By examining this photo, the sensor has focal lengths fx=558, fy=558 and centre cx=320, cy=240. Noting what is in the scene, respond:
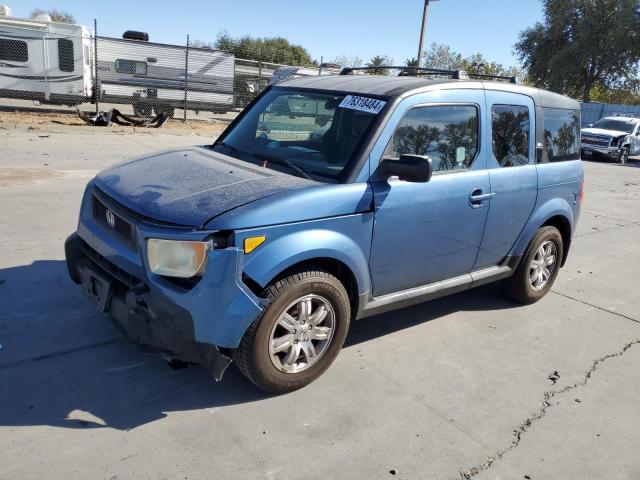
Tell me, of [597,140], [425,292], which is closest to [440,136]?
[425,292]

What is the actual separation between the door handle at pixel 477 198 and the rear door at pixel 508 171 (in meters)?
0.12

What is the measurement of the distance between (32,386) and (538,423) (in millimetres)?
3044

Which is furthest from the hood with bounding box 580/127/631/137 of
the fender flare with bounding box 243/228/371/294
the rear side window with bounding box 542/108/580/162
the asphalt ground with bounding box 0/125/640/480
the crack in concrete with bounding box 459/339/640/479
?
the fender flare with bounding box 243/228/371/294

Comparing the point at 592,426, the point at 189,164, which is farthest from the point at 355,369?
the point at 189,164

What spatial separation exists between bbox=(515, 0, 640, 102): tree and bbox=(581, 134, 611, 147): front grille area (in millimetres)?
17648

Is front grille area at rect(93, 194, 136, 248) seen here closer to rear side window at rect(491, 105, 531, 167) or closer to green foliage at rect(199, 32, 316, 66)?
rear side window at rect(491, 105, 531, 167)

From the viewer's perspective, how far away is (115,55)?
18.1 metres

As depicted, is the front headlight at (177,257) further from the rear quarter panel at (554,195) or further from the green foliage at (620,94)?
the green foliage at (620,94)

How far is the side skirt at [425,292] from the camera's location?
3.78 metres

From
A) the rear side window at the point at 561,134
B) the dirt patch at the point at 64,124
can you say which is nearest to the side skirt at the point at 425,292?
the rear side window at the point at 561,134

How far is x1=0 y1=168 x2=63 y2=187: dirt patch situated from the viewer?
8.04 metres

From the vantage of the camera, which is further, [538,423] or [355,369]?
[355,369]

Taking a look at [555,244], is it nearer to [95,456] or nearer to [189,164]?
[189,164]

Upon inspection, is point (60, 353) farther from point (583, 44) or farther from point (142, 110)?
point (583, 44)
